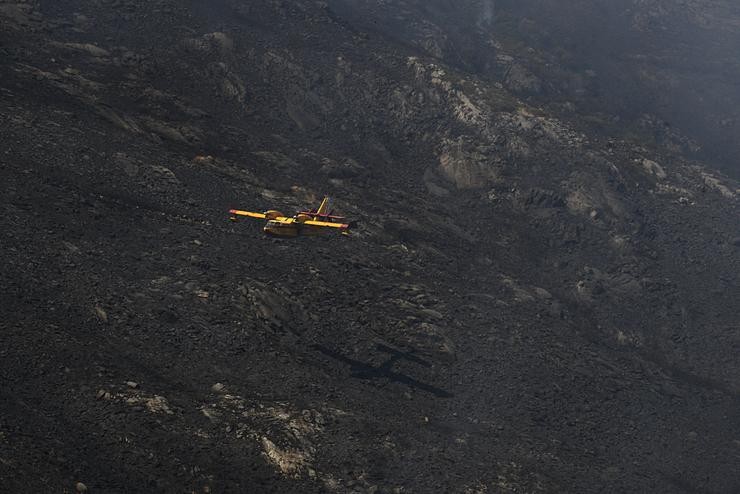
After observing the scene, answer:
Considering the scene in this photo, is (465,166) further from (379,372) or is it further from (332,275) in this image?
(379,372)

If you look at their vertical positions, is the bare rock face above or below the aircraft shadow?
above

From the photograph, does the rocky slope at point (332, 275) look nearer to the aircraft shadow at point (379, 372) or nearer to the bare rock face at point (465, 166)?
the aircraft shadow at point (379, 372)

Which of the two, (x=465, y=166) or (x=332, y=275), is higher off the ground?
(x=465, y=166)

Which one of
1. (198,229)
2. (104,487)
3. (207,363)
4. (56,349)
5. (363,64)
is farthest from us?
(363,64)

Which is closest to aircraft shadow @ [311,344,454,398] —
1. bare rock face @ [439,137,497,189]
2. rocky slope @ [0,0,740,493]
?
rocky slope @ [0,0,740,493]

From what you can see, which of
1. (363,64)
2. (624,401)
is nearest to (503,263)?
(624,401)

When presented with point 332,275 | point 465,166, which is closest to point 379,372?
point 332,275

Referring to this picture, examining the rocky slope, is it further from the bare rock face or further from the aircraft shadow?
the bare rock face

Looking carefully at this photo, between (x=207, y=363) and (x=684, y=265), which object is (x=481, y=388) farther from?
(x=684, y=265)
